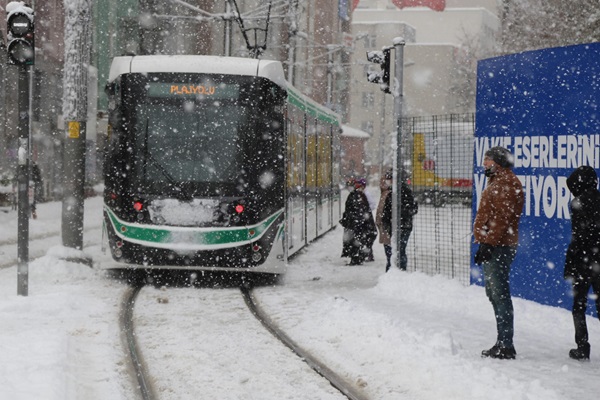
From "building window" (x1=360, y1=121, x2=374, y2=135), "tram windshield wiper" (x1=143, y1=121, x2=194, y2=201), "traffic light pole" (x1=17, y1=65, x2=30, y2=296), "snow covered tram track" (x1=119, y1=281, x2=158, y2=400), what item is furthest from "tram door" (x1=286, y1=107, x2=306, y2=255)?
"building window" (x1=360, y1=121, x2=374, y2=135)

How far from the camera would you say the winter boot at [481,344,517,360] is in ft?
28.8

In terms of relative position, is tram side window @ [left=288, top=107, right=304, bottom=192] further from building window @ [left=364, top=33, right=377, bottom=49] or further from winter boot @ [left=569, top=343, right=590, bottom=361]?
building window @ [left=364, top=33, right=377, bottom=49]

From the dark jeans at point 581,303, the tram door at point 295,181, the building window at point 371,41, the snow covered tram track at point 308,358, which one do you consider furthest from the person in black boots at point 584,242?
the building window at point 371,41

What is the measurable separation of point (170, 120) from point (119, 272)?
3.29 metres

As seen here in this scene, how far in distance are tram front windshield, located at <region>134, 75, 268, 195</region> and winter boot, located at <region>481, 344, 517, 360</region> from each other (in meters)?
5.87

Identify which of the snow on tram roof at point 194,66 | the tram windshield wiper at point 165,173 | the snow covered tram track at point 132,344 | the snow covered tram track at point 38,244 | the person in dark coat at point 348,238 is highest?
the snow on tram roof at point 194,66

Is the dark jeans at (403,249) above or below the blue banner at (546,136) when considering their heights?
below

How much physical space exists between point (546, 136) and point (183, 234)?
497 cm

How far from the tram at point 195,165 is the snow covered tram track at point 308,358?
1.43 meters

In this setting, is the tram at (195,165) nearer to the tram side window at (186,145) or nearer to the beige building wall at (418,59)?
the tram side window at (186,145)

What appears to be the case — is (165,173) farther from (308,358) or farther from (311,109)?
(311,109)

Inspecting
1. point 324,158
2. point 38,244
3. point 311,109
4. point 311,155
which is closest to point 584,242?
point 311,155

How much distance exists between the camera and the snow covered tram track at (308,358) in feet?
25.0

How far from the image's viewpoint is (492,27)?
10431cm
